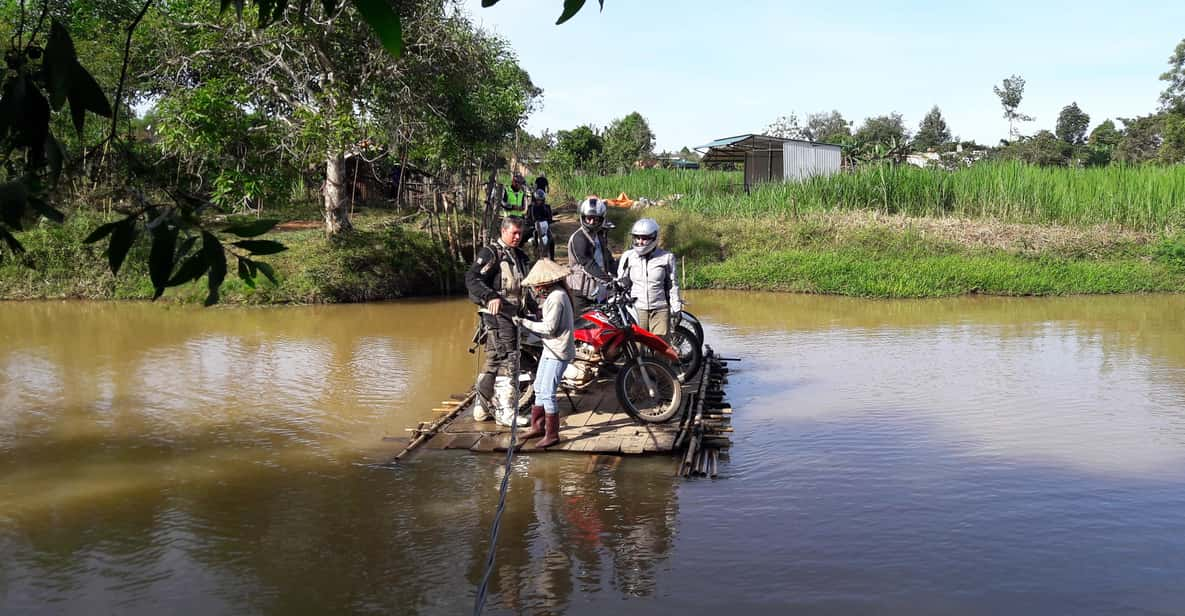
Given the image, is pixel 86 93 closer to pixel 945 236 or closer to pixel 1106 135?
pixel 945 236

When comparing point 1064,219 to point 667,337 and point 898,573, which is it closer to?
point 667,337

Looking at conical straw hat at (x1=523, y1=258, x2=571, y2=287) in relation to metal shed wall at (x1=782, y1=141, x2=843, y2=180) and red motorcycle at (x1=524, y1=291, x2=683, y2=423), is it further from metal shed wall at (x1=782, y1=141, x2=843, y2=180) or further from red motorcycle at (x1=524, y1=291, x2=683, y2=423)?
metal shed wall at (x1=782, y1=141, x2=843, y2=180)

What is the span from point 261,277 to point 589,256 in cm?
814

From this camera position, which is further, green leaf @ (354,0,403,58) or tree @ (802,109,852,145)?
tree @ (802,109,852,145)

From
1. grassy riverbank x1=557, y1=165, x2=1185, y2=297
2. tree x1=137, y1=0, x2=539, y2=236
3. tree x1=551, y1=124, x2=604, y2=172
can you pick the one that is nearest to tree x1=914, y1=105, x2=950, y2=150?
tree x1=551, y1=124, x2=604, y2=172

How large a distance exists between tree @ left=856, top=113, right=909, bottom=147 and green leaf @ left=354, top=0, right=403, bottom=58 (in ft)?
145

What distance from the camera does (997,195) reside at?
19.8 meters

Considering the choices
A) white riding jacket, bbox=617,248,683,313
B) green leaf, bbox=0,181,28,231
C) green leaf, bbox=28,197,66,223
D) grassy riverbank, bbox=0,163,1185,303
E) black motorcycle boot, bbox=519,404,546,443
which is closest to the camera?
green leaf, bbox=0,181,28,231

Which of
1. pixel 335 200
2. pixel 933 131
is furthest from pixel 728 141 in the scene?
pixel 933 131

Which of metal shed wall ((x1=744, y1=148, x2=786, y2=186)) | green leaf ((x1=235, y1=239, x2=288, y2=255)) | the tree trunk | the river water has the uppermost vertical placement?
metal shed wall ((x1=744, y1=148, x2=786, y2=186))

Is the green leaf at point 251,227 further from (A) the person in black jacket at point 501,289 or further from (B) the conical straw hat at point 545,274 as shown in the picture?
(A) the person in black jacket at point 501,289

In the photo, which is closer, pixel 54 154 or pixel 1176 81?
pixel 54 154

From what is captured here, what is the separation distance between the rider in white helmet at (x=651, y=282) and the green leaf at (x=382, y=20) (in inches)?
239

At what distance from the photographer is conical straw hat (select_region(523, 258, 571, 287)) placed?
6.33 metres
